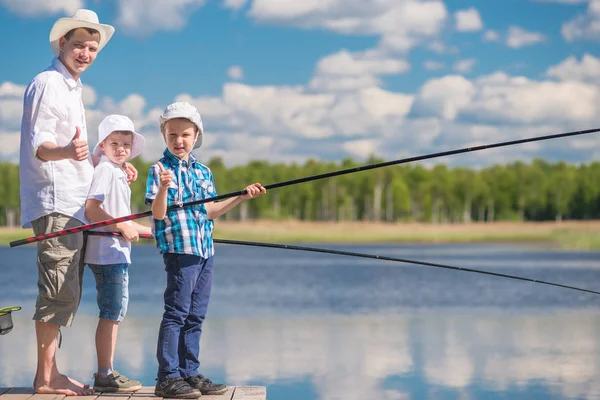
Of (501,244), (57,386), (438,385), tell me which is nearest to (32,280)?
(438,385)

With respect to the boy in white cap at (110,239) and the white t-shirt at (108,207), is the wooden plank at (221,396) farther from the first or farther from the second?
the white t-shirt at (108,207)

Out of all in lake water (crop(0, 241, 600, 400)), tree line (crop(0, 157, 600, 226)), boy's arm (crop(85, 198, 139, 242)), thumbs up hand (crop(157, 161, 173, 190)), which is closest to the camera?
thumbs up hand (crop(157, 161, 173, 190))

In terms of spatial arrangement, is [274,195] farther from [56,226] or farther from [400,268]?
[56,226]

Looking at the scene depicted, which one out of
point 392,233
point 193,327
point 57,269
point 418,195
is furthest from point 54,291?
point 418,195

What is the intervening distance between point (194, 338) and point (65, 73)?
1.19 meters

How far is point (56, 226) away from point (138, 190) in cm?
6094

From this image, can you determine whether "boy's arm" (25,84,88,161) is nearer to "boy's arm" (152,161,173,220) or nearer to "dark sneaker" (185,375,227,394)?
"boy's arm" (152,161,173,220)

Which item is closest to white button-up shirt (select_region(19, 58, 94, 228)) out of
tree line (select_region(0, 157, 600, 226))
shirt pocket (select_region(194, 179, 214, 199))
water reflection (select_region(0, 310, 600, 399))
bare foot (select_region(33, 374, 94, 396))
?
shirt pocket (select_region(194, 179, 214, 199))

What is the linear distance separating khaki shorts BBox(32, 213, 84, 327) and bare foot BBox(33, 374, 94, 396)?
241mm

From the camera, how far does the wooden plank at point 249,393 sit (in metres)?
3.92

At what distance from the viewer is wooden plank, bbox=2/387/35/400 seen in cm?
389

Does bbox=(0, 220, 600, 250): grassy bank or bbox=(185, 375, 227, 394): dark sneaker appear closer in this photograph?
bbox=(185, 375, 227, 394): dark sneaker

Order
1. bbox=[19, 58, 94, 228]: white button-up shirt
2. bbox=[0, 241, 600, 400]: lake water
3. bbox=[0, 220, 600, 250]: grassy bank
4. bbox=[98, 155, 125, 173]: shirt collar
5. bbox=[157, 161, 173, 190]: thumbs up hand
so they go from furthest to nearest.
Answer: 1. bbox=[0, 220, 600, 250]: grassy bank
2. bbox=[0, 241, 600, 400]: lake water
3. bbox=[98, 155, 125, 173]: shirt collar
4. bbox=[19, 58, 94, 228]: white button-up shirt
5. bbox=[157, 161, 173, 190]: thumbs up hand

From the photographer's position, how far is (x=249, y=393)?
4.02 meters
